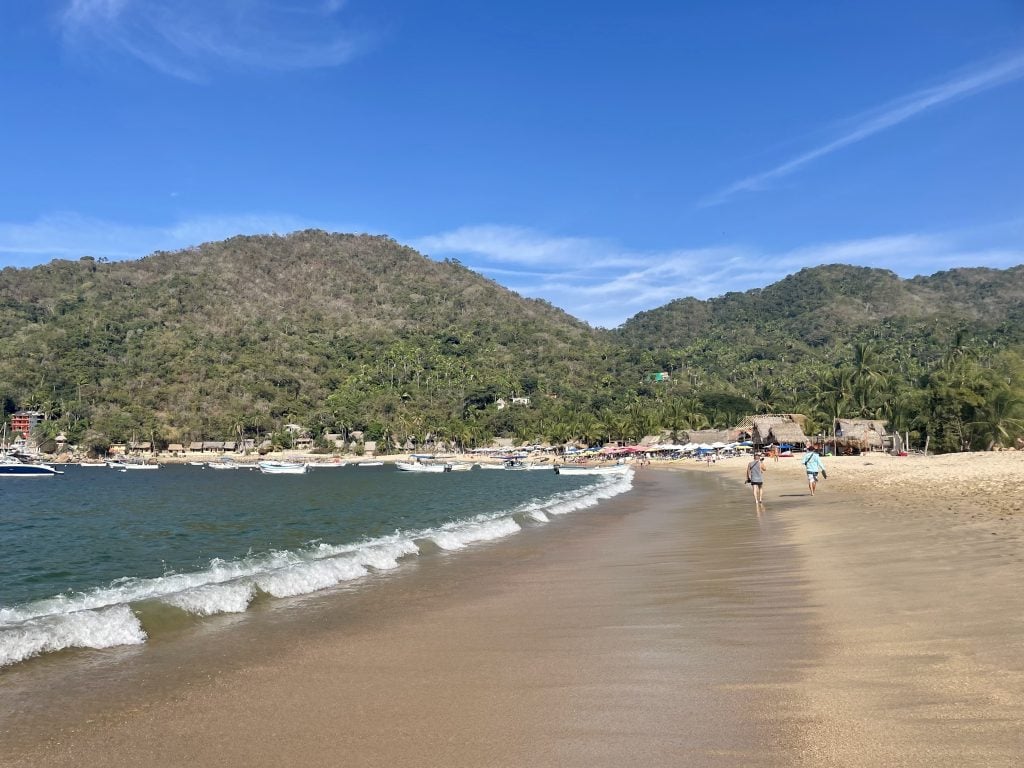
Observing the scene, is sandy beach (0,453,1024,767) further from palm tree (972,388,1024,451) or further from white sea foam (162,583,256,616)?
palm tree (972,388,1024,451)

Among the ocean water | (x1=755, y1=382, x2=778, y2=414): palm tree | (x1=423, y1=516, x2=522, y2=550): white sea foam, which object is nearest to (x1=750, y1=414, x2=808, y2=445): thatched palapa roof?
(x1=755, y1=382, x2=778, y2=414): palm tree

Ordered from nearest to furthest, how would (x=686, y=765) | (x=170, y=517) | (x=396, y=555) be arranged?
1. (x=686, y=765)
2. (x=396, y=555)
3. (x=170, y=517)

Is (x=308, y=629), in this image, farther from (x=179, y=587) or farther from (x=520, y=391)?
(x=520, y=391)

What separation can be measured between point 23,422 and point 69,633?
559 ft

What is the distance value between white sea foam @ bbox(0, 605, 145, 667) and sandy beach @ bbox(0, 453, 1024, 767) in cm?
50

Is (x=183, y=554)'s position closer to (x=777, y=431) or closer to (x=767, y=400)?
(x=777, y=431)

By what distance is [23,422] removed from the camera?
476ft

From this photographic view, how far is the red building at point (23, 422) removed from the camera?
144m

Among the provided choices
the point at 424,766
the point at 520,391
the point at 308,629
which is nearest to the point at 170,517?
the point at 308,629

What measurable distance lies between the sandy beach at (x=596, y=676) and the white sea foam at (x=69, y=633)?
499 mm

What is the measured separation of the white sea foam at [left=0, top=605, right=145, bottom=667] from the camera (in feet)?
24.5

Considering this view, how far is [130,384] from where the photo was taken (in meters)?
152

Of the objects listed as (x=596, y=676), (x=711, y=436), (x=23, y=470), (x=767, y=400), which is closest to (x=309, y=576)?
(x=596, y=676)

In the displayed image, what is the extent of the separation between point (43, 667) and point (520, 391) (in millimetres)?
158437
